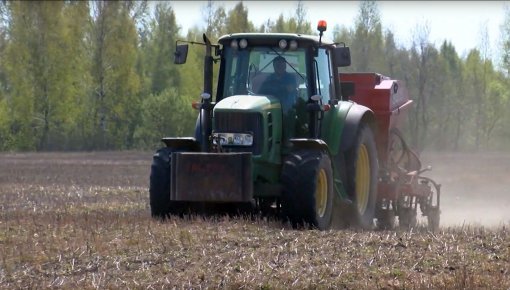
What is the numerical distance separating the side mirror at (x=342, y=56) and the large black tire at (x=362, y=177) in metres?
0.92

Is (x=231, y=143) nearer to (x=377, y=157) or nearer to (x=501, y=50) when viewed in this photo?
Answer: (x=377, y=157)

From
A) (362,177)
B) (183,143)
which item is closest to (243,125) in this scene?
(183,143)

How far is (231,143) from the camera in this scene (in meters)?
12.3

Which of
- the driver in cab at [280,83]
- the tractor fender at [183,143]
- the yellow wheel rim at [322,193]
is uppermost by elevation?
the driver in cab at [280,83]

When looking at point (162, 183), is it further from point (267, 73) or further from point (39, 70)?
point (39, 70)

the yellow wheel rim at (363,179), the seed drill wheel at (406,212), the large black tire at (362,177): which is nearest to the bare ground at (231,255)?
the large black tire at (362,177)

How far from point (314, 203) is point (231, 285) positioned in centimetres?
374

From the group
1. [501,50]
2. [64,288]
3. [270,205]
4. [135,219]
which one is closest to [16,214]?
[135,219]

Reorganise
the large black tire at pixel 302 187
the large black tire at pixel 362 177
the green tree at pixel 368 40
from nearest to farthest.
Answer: the large black tire at pixel 302 187 < the large black tire at pixel 362 177 < the green tree at pixel 368 40

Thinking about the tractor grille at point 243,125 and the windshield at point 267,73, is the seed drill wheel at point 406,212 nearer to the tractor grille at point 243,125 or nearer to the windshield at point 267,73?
the windshield at point 267,73

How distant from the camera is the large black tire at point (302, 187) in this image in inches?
463

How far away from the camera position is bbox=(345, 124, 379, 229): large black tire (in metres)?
13.4

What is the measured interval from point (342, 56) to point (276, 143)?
1997 mm

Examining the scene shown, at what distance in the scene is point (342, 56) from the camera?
13805mm
